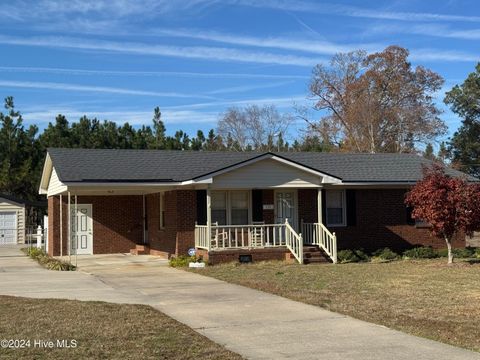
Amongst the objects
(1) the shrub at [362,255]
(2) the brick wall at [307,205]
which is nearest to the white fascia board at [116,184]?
(2) the brick wall at [307,205]

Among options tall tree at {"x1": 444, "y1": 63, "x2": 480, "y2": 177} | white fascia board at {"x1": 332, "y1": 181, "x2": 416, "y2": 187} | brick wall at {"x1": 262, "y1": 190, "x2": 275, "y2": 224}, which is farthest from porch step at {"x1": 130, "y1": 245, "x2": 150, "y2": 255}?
tall tree at {"x1": 444, "y1": 63, "x2": 480, "y2": 177}

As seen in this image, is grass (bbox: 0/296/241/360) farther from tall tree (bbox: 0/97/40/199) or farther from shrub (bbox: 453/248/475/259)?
tall tree (bbox: 0/97/40/199)

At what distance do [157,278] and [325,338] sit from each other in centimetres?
815

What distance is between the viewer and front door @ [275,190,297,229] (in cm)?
2238

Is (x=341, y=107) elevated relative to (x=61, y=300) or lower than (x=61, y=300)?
elevated

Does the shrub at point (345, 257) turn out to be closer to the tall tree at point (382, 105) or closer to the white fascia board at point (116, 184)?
the white fascia board at point (116, 184)

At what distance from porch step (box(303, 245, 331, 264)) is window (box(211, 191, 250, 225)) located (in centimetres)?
259

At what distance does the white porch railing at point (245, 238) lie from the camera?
19.6 m

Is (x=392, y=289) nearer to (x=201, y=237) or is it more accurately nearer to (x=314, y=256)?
(x=314, y=256)

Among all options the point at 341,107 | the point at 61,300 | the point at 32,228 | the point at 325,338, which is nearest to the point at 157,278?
the point at 61,300

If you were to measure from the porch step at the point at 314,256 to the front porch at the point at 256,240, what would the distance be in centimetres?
10

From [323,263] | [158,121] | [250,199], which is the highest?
[158,121]

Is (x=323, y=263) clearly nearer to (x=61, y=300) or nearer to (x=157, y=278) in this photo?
(x=157, y=278)

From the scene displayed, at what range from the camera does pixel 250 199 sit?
21.8m
